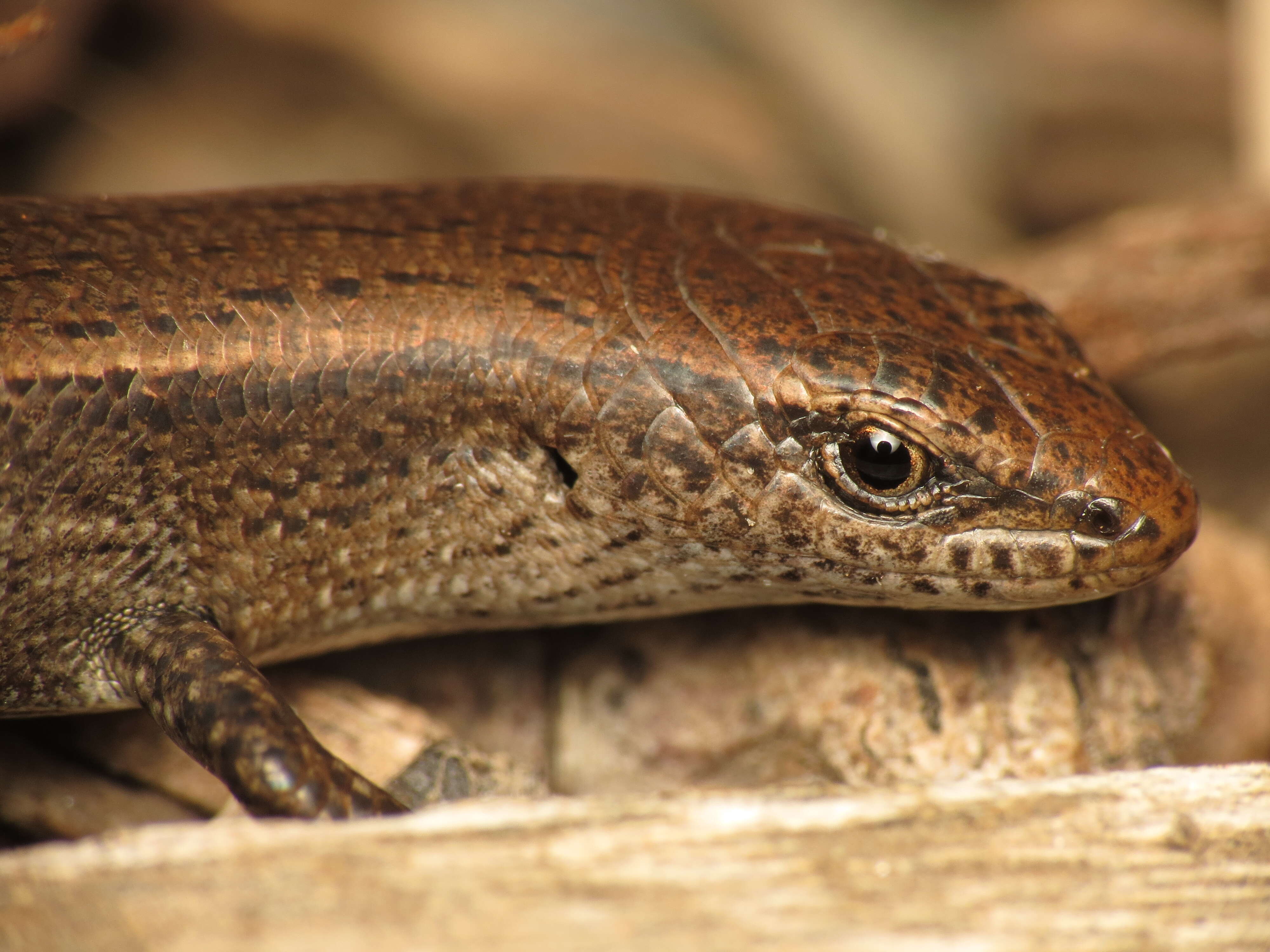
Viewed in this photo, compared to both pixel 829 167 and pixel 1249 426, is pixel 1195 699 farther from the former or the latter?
pixel 829 167

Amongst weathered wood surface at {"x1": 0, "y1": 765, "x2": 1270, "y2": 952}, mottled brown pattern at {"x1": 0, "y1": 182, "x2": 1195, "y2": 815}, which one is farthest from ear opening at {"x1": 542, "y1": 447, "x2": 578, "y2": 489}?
weathered wood surface at {"x1": 0, "y1": 765, "x2": 1270, "y2": 952}

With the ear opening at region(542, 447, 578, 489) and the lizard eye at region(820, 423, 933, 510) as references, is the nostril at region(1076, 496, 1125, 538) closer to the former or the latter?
the lizard eye at region(820, 423, 933, 510)

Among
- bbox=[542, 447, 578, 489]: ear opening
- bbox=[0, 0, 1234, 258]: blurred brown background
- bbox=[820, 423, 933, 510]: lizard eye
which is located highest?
bbox=[0, 0, 1234, 258]: blurred brown background

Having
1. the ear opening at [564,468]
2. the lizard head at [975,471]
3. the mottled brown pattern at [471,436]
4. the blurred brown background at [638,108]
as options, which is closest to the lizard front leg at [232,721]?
the mottled brown pattern at [471,436]

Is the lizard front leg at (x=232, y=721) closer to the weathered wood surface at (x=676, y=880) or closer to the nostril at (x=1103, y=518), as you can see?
the weathered wood surface at (x=676, y=880)

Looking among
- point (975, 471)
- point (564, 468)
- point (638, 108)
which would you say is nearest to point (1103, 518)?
point (975, 471)

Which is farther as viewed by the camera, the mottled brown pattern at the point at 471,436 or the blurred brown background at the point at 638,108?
the blurred brown background at the point at 638,108

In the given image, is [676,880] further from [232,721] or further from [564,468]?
[564,468]
